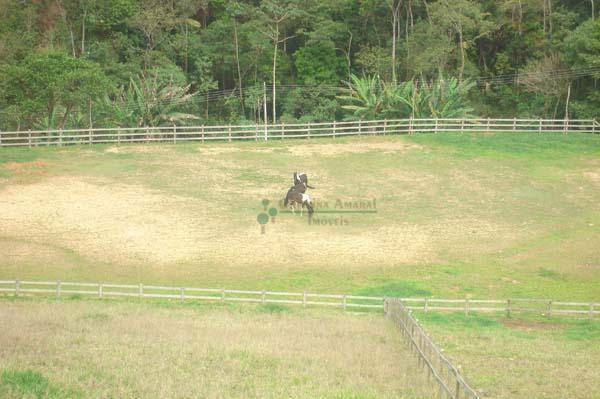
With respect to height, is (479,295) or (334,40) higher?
(334,40)

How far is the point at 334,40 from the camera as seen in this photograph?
61.2 metres

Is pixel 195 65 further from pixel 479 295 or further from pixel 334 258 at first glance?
pixel 479 295

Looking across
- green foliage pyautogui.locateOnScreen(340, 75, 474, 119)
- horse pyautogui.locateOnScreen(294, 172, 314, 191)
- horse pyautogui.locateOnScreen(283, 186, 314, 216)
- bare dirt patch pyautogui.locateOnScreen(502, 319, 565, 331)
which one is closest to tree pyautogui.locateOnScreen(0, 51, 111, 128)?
green foliage pyautogui.locateOnScreen(340, 75, 474, 119)

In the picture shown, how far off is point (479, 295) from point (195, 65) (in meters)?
41.7

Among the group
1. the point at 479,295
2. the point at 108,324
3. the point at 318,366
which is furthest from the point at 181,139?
the point at 318,366

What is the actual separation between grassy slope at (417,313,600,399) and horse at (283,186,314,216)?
468 inches

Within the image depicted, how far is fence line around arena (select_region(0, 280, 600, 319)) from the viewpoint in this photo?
72.6 feet

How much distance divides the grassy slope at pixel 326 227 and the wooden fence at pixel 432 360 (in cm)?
835

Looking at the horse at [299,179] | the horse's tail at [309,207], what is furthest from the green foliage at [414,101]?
the horse's tail at [309,207]

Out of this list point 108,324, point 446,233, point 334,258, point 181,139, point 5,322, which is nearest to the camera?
point 5,322

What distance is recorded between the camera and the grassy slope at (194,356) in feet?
34.4

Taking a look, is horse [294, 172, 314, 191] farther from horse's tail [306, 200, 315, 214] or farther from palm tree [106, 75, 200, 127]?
palm tree [106, 75, 200, 127]

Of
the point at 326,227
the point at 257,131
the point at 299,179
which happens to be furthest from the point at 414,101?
the point at 326,227

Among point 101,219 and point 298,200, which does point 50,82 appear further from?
point 298,200
